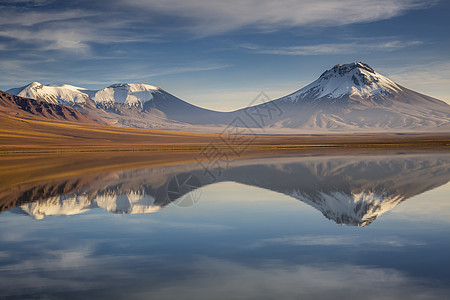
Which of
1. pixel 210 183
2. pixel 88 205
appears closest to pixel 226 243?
pixel 88 205

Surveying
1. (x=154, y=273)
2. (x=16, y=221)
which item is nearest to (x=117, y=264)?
(x=154, y=273)

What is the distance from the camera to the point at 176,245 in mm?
10656

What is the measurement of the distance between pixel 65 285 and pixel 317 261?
16.4ft

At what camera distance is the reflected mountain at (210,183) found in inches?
617

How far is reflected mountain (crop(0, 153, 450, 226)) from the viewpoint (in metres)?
15.7

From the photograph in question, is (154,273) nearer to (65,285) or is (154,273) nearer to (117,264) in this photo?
(117,264)

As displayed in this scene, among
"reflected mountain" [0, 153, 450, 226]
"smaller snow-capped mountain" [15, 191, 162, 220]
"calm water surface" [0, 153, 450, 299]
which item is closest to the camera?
"calm water surface" [0, 153, 450, 299]

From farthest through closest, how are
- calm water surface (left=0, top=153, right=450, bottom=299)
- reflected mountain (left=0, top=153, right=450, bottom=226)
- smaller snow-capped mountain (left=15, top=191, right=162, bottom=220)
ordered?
1. reflected mountain (left=0, top=153, right=450, bottom=226)
2. smaller snow-capped mountain (left=15, top=191, right=162, bottom=220)
3. calm water surface (left=0, top=153, right=450, bottom=299)

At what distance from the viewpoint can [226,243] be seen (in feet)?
35.6

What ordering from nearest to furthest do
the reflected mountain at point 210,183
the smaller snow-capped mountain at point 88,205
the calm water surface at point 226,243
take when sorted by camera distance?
the calm water surface at point 226,243 → the smaller snow-capped mountain at point 88,205 → the reflected mountain at point 210,183

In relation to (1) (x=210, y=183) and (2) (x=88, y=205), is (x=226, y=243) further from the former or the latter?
(1) (x=210, y=183)

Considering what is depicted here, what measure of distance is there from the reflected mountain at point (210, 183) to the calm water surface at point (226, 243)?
8cm

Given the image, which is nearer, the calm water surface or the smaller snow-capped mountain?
the calm water surface

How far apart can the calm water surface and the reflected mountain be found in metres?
0.08
